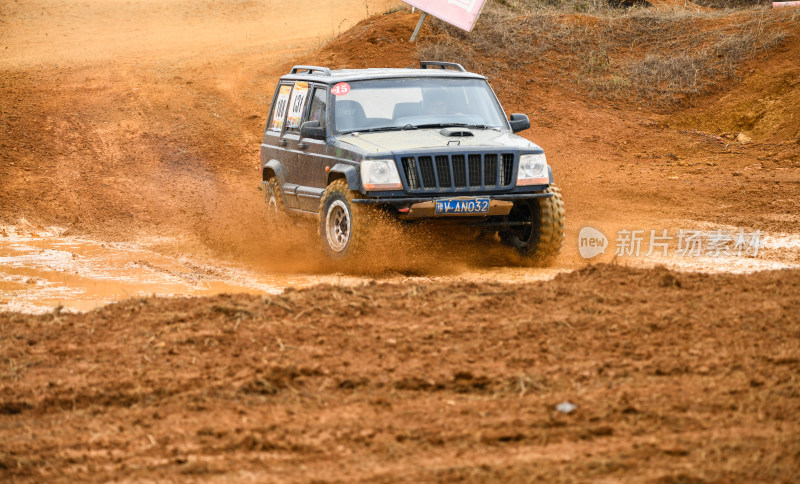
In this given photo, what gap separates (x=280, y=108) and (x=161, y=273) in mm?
2644

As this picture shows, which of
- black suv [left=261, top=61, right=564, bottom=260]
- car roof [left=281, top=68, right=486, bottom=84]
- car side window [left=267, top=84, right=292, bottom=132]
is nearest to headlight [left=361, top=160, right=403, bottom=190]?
black suv [left=261, top=61, right=564, bottom=260]

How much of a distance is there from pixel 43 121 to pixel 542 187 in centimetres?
1314

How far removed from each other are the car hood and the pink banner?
11.4 metres

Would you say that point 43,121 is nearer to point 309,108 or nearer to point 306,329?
point 309,108

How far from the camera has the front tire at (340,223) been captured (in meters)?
9.05

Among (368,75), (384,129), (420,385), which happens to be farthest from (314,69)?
(420,385)

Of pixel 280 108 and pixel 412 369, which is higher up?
pixel 280 108

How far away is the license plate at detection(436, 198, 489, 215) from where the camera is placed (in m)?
8.98

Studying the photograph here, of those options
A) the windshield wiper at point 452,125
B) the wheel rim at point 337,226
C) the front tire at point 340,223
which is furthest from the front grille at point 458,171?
the windshield wiper at point 452,125

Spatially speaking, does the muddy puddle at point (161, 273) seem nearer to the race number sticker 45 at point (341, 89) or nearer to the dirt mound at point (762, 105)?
the race number sticker 45 at point (341, 89)

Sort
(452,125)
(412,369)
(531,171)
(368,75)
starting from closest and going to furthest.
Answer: (412,369) < (531,171) < (452,125) < (368,75)

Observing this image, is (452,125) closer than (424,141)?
No

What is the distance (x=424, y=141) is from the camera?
9414mm

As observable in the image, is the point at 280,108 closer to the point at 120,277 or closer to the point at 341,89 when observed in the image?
the point at 341,89
